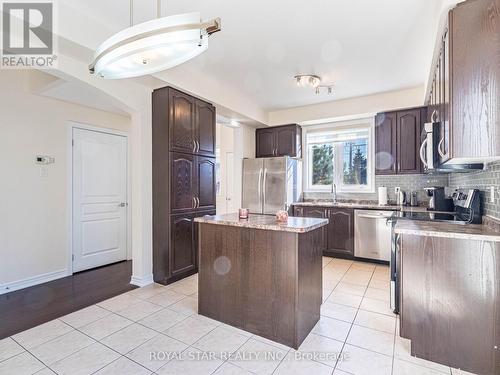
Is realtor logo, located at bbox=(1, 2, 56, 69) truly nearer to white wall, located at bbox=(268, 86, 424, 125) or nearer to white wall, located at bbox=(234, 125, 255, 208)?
white wall, located at bbox=(234, 125, 255, 208)

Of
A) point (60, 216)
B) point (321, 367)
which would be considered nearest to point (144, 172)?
point (60, 216)

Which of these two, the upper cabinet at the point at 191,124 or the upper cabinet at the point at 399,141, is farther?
the upper cabinet at the point at 399,141

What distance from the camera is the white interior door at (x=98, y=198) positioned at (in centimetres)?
386

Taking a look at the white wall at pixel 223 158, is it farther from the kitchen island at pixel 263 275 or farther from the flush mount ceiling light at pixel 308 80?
the kitchen island at pixel 263 275

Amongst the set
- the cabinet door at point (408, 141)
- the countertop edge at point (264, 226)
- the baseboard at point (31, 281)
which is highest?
the cabinet door at point (408, 141)

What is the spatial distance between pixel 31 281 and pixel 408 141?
5.61 metres

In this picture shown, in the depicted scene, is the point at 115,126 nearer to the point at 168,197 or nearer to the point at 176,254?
the point at 168,197

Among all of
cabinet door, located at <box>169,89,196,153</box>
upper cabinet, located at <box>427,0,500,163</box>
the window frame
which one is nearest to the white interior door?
cabinet door, located at <box>169,89,196,153</box>

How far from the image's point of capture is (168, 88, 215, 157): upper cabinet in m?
3.29

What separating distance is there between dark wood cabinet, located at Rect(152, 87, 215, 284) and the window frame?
2.53m

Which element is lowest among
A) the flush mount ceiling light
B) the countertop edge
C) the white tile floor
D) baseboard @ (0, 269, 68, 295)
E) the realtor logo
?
the white tile floor

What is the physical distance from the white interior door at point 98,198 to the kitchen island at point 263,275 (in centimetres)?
244

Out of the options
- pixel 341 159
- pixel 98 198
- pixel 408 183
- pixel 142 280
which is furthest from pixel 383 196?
pixel 98 198

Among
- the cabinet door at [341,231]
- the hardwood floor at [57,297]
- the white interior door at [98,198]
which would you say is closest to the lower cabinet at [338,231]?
the cabinet door at [341,231]
